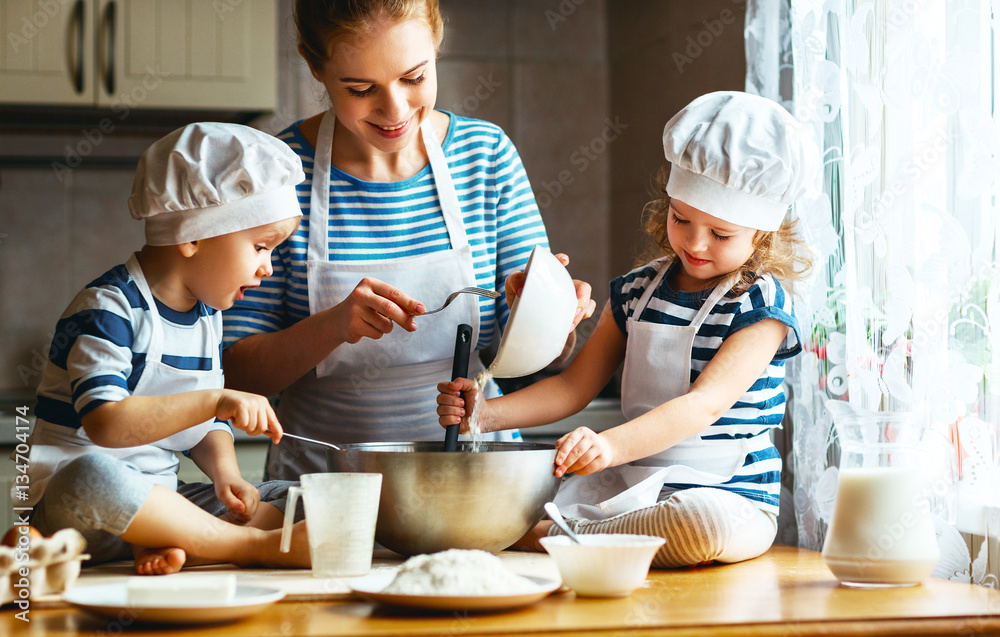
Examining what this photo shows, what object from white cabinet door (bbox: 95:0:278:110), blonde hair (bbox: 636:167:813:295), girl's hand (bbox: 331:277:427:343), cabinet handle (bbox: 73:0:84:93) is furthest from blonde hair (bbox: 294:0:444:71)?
cabinet handle (bbox: 73:0:84:93)

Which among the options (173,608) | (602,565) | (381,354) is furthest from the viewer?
(381,354)

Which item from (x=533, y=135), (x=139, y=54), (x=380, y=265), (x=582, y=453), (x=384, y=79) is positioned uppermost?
(x=139, y=54)

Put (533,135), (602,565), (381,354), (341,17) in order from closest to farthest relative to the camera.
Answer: (602,565) → (341,17) → (381,354) → (533,135)

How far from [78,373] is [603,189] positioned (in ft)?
6.69

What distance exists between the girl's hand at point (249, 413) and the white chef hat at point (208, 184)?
0.79 feet

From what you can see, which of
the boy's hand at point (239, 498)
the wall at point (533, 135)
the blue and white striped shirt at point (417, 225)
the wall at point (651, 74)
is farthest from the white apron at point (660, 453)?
the wall at point (533, 135)

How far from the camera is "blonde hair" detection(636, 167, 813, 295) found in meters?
1.25

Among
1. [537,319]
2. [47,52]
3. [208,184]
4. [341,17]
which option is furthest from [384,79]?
[47,52]

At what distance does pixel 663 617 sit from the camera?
78cm

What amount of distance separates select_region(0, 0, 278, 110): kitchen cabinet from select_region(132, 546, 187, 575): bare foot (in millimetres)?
1625

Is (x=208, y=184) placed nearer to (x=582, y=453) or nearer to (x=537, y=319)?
(x=537, y=319)

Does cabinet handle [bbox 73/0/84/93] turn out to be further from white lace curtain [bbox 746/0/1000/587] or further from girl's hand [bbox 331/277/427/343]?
white lace curtain [bbox 746/0/1000/587]

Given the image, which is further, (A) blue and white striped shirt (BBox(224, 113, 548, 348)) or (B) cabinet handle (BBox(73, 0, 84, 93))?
(B) cabinet handle (BBox(73, 0, 84, 93))

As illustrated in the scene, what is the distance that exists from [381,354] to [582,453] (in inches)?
17.3
